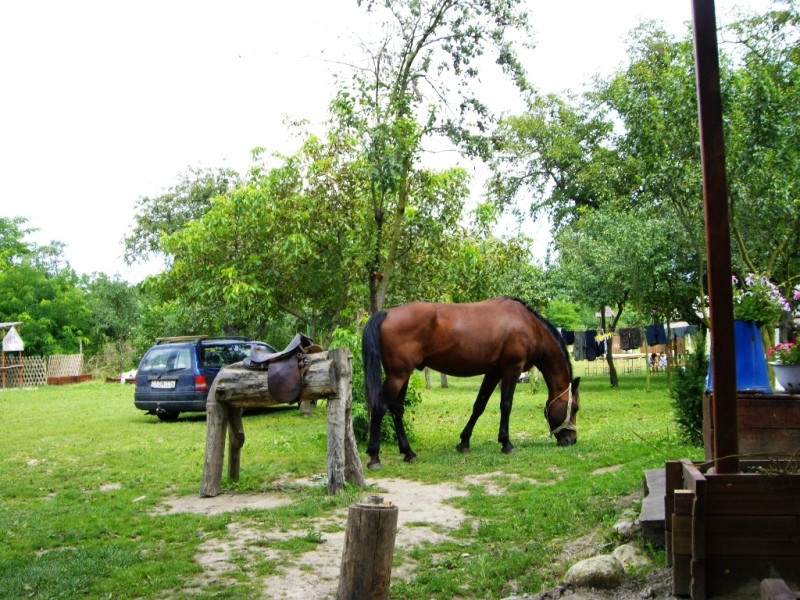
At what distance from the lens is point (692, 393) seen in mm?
8836

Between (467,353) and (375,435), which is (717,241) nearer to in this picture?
(375,435)

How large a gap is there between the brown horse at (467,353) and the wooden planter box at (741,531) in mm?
6000

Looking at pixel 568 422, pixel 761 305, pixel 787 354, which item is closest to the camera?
pixel 787 354

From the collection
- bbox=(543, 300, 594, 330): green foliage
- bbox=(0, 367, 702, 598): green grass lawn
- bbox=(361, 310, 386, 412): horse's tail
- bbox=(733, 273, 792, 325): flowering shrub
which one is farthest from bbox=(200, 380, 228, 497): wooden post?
bbox=(543, 300, 594, 330): green foliage

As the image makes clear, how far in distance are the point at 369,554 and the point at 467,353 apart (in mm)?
6268

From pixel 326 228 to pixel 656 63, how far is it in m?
14.4

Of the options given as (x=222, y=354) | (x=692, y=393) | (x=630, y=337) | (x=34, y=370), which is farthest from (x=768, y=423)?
(x=34, y=370)

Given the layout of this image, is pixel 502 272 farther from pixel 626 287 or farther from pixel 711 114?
pixel 711 114

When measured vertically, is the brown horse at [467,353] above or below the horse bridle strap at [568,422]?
above

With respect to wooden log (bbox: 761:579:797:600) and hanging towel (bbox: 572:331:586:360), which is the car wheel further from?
hanging towel (bbox: 572:331:586:360)

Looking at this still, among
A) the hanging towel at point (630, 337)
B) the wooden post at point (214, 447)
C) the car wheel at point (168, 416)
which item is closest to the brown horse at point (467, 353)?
the wooden post at point (214, 447)

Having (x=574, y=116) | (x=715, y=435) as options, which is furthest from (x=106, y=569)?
(x=574, y=116)

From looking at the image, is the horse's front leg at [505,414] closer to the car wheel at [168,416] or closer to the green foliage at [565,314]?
the car wheel at [168,416]

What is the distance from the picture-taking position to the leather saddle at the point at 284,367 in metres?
7.69
